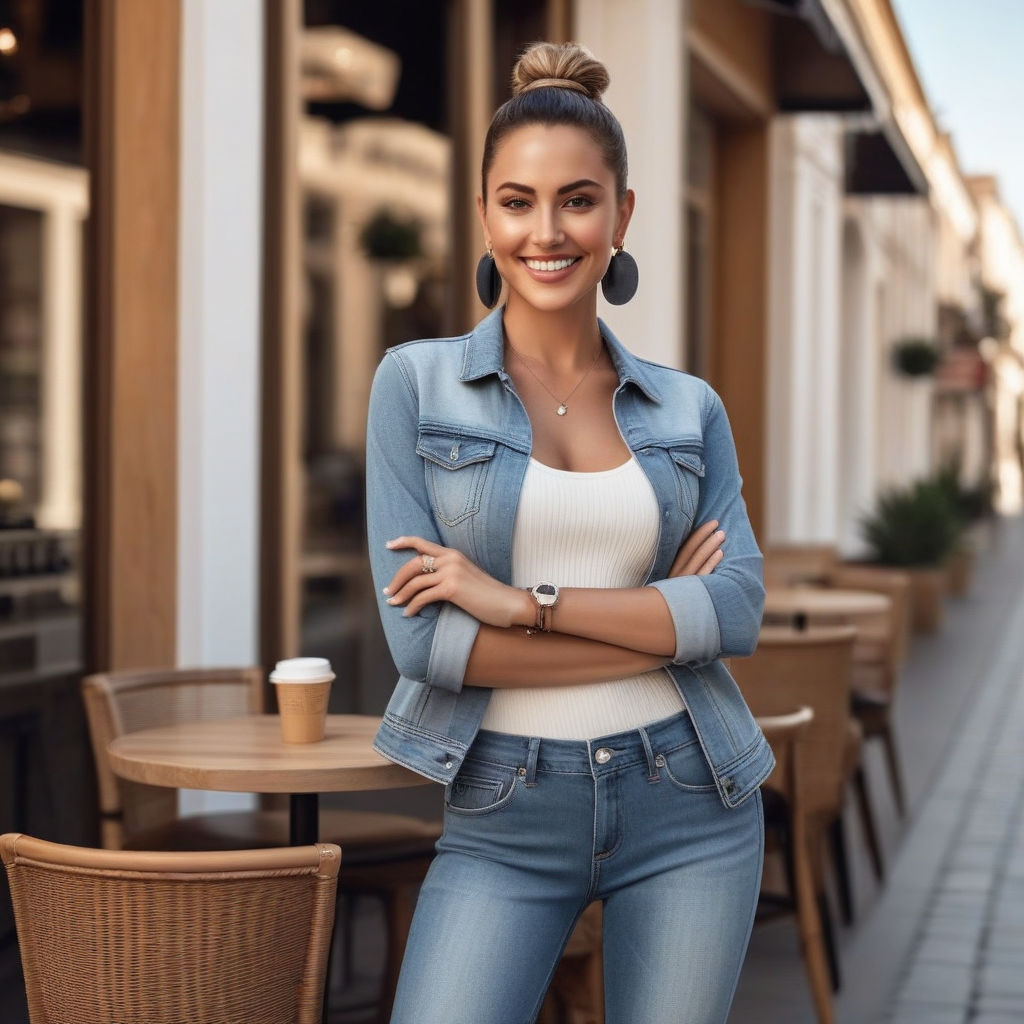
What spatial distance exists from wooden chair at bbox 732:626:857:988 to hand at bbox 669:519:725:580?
2.05m

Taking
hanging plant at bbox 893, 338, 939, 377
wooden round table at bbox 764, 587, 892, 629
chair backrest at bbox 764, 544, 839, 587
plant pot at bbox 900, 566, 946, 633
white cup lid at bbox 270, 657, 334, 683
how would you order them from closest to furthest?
1. white cup lid at bbox 270, 657, 334, 683
2. wooden round table at bbox 764, 587, 892, 629
3. chair backrest at bbox 764, 544, 839, 587
4. plant pot at bbox 900, 566, 946, 633
5. hanging plant at bbox 893, 338, 939, 377

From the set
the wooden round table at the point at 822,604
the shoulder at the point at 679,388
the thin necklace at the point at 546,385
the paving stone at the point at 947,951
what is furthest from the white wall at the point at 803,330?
the thin necklace at the point at 546,385

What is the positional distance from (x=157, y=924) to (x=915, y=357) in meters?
17.9

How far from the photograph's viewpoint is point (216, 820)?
149 inches

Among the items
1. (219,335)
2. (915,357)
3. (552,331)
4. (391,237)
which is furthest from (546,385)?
(915,357)

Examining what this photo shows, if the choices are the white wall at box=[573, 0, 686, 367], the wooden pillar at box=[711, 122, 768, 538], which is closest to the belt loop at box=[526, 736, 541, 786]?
the white wall at box=[573, 0, 686, 367]

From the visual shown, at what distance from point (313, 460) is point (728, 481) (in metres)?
3.20

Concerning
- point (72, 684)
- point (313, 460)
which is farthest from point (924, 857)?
point (72, 684)

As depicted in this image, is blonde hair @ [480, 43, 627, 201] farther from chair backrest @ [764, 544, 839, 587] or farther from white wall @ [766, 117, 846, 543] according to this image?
white wall @ [766, 117, 846, 543]

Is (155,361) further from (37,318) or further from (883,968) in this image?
(883,968)

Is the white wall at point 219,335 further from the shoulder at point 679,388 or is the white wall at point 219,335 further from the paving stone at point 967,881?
the paving stone at point 967,881

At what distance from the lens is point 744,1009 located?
429 cm

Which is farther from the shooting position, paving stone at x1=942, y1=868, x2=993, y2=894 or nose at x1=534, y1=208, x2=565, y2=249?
paving stone at x1=942, y1=868, x2=993, y2=894

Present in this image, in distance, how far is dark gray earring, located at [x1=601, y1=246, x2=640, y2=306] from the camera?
2.33 metres
